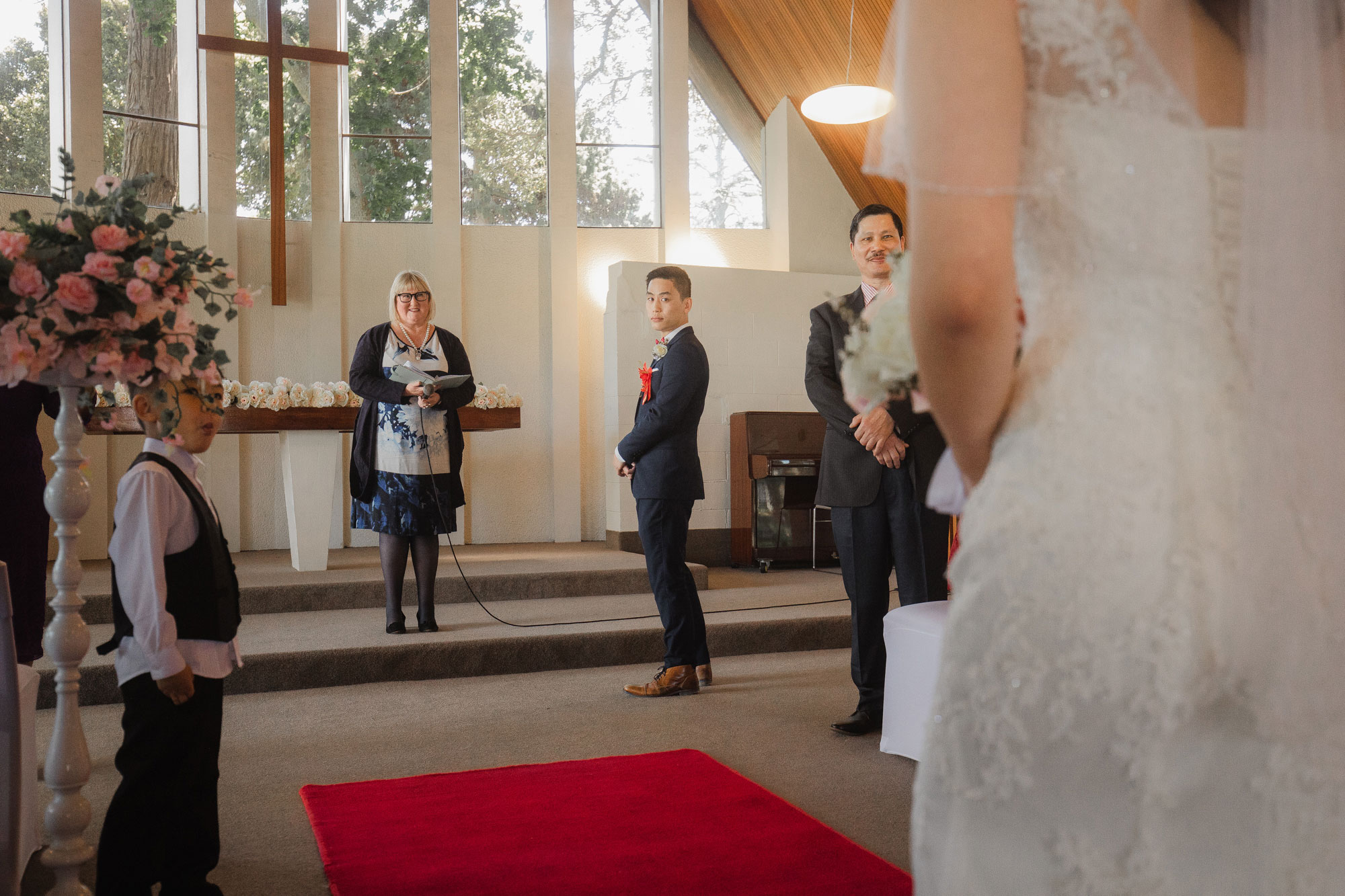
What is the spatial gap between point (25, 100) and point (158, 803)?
670 centimetres

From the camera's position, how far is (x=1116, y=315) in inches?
30.9

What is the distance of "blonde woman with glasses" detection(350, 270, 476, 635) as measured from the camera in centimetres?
470

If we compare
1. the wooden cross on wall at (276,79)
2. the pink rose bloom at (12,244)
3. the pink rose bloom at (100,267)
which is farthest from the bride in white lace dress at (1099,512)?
the wooden cross on wall at (276,79)

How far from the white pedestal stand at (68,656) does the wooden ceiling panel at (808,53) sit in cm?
564

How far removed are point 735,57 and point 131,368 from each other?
7.48 metres

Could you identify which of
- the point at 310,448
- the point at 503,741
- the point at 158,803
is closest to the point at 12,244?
the point at 158,803

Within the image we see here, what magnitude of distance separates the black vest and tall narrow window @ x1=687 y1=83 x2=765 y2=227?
276 inches

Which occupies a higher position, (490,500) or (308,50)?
(308,50)

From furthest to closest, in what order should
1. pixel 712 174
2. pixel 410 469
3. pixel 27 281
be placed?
pixel 712 174, pixel 410 469, pixel 27 281

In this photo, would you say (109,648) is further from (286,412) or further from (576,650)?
(286,412)

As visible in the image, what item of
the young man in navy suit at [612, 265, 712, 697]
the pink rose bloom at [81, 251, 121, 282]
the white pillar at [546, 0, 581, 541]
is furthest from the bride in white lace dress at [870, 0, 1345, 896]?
the white pillar at [546, 0, 581, 541]

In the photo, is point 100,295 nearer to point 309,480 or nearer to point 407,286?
point 407,286

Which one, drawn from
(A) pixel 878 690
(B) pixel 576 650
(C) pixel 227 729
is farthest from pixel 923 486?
(C) pixel 227 729

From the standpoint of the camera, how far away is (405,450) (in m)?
4.73
